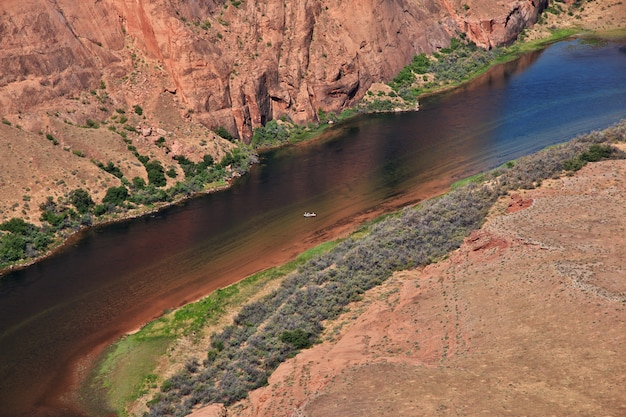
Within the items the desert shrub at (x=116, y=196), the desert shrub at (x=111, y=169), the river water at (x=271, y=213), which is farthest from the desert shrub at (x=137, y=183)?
the river water at (x=271, y=213)

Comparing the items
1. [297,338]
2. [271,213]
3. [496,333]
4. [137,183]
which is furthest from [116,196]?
[496,333]

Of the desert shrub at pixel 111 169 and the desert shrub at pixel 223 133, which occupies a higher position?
the desert shrub at pixel 111 169

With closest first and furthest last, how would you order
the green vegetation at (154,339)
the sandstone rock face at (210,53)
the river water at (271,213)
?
the green vegetation at (154,339) < the river water at (271,213) < the sandstone rock face at (210,53)

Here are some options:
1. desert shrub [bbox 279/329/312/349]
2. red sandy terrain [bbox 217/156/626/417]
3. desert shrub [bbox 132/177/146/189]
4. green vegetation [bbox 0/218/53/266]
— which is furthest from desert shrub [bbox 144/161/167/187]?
desert shrub [bbox 279/329/312/349]

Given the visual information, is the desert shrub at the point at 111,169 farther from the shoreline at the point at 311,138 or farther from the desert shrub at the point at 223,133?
the desert shrub at the point at 223,133

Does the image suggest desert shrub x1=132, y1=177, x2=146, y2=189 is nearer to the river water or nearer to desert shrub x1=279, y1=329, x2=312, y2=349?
the river water

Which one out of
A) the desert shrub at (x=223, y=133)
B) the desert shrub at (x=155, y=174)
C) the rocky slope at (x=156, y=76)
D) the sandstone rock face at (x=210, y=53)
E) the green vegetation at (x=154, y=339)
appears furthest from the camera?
the desert shrub at (x=223, y=133)

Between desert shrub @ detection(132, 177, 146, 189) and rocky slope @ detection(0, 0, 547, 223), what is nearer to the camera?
rocky slope @ detection(0, 0, 547, 223)
